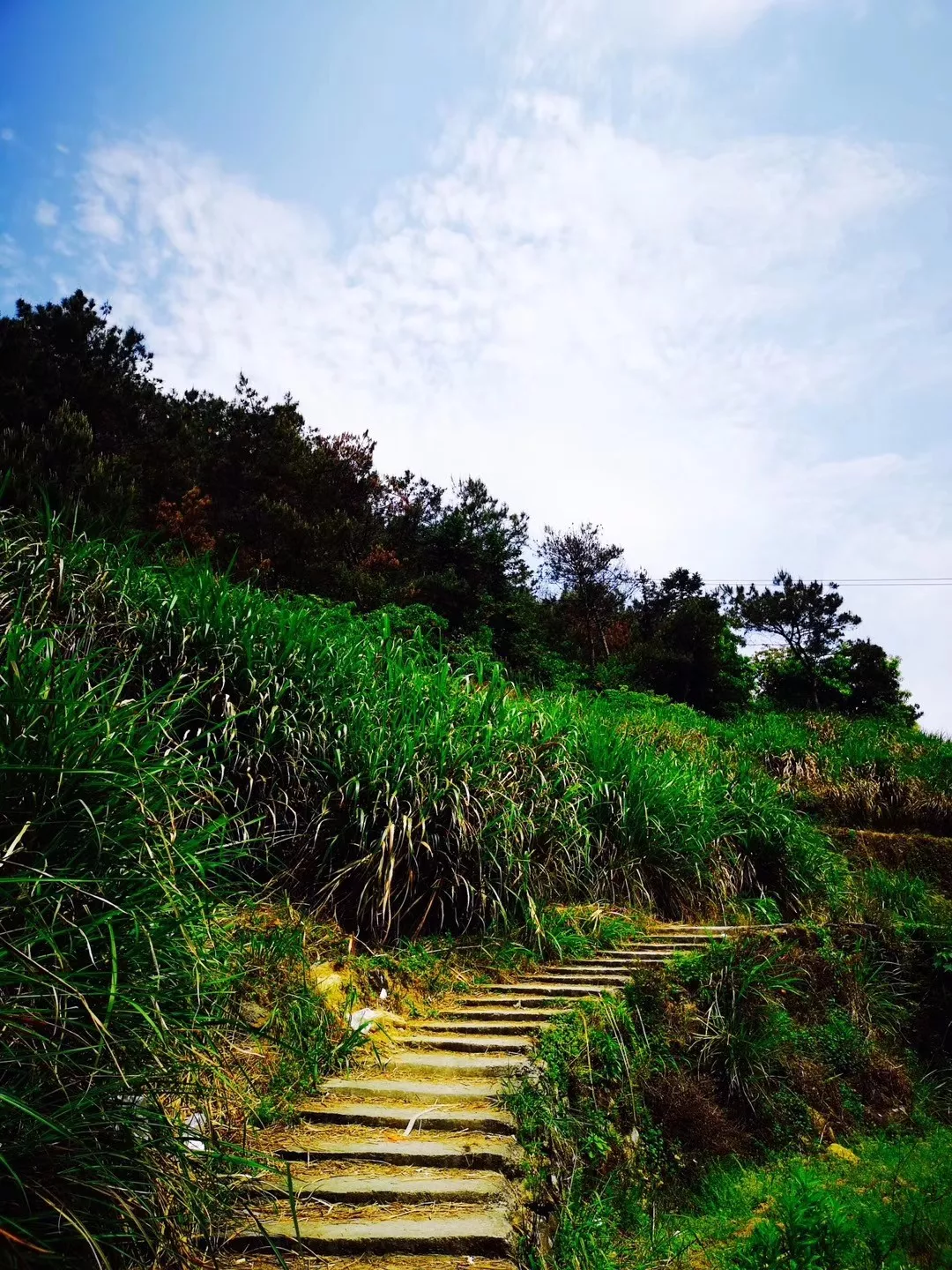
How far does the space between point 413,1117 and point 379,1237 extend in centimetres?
67

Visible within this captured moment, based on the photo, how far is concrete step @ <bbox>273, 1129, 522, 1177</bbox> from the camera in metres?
2.37

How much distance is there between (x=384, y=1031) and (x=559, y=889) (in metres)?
1.97

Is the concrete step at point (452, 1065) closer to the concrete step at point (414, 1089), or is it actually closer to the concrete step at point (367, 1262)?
the concrete step at point (414, 1089)

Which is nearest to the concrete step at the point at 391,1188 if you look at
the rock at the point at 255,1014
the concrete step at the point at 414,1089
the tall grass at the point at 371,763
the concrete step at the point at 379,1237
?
the concrete step at the point at 379,1237

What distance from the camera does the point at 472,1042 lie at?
3.20 meters

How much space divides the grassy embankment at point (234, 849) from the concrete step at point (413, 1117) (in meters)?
0.15

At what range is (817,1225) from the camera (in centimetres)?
242

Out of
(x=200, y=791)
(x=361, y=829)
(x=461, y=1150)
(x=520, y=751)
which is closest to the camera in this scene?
(x=461, y=1150)

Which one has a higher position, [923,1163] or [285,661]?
[285,661]

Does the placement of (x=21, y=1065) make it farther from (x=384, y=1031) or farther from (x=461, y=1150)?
(x=384, y=1031)

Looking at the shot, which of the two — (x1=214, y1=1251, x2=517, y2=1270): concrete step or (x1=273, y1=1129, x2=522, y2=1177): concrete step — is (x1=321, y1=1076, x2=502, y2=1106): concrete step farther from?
(x1=214, y1=1251, x2=517, y2=1270): concrete step

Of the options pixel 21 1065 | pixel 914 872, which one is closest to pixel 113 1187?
pixel 21 1065

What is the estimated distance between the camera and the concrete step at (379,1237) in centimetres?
197

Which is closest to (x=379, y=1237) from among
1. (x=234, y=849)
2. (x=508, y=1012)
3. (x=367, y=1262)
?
(x=367, y=1262)
